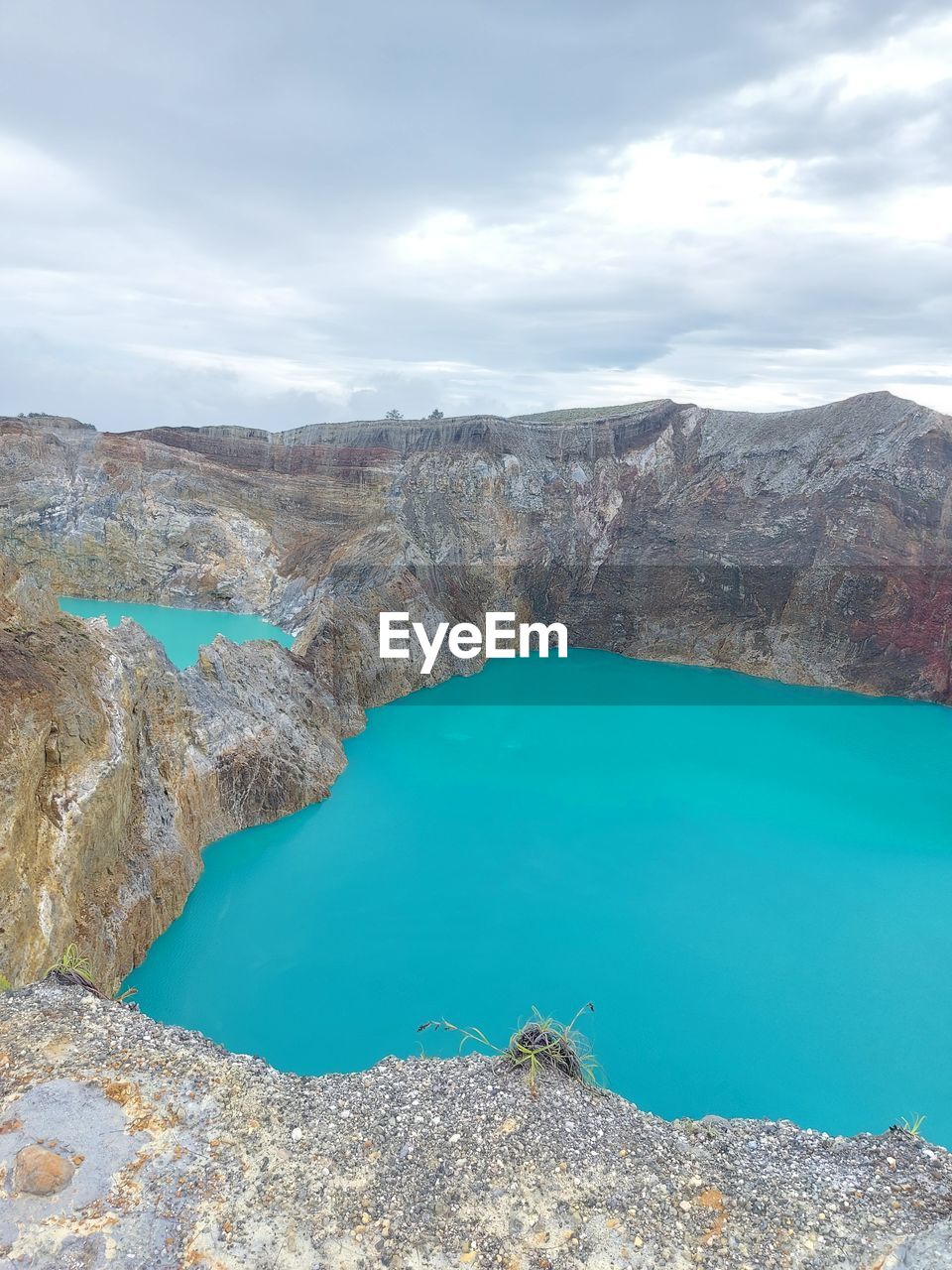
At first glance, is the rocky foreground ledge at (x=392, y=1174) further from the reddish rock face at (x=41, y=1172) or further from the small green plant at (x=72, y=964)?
the small green plant at (x=72, y=964)

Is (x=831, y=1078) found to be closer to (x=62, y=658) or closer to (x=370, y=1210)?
(x=370, y=1210)

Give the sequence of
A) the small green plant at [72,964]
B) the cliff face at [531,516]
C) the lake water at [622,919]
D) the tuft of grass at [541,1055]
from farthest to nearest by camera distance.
→ the cliff face at [531,516] → the lake water at [622,919] → the small green plant at [72,964] → the tuft of grass at [541,1055]

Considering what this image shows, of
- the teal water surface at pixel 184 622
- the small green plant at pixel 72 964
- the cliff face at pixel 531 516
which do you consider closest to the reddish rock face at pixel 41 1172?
the small green plant at pixel 72 964

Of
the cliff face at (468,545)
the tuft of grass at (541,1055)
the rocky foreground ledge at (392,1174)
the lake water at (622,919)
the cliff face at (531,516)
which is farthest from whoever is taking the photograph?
the cliff face at (531,516)

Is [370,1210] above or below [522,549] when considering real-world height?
below

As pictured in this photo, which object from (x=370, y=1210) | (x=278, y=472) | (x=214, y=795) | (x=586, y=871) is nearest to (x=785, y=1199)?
(x=370, y=1210)

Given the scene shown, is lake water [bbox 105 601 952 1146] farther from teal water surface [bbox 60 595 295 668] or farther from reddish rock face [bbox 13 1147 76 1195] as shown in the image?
teal water surface [bbox 60 595 295 668]
